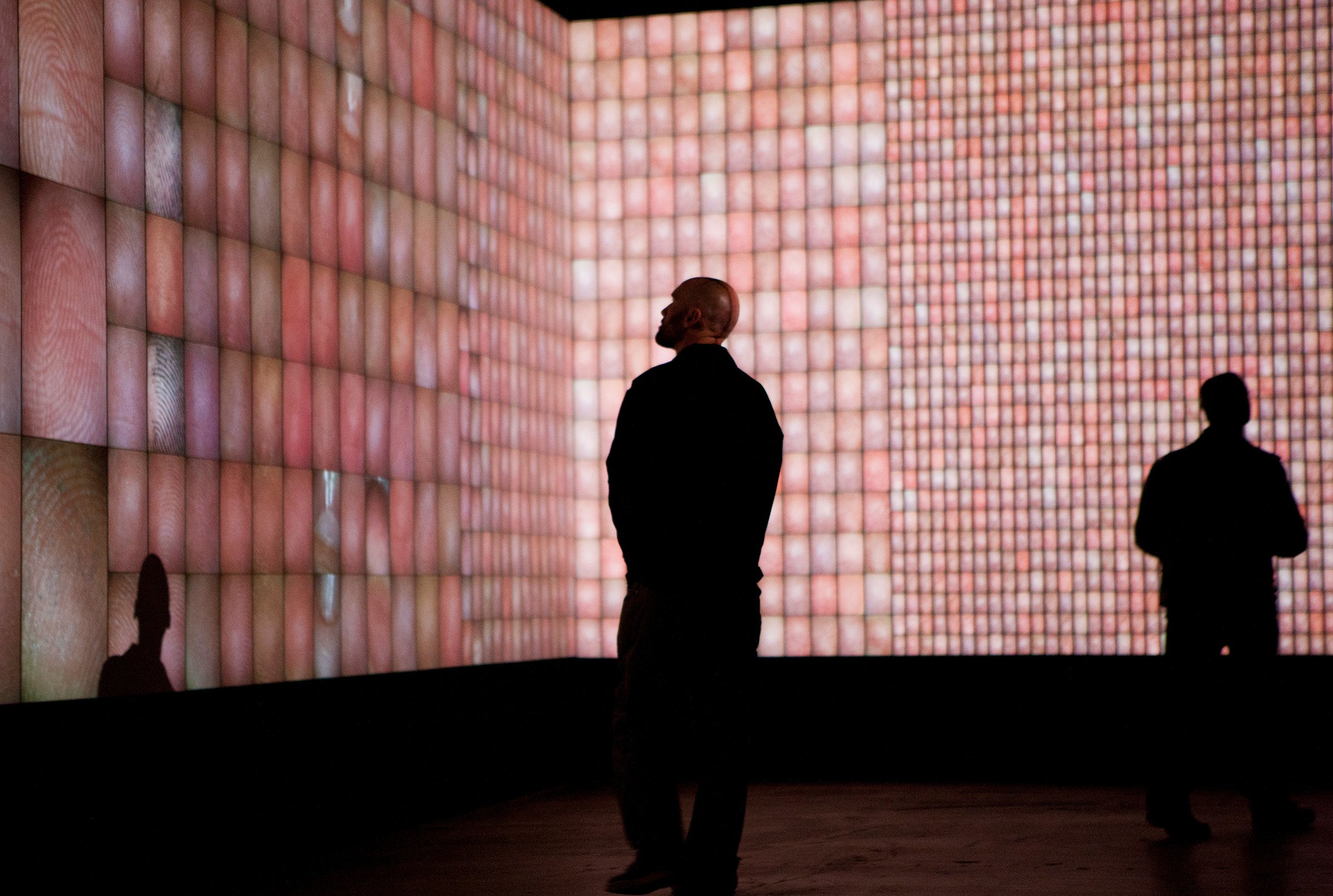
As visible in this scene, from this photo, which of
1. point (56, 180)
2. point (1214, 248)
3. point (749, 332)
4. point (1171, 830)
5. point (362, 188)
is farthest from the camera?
point (749, 332)

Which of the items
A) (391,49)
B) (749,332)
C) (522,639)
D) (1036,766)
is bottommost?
(1036,766)

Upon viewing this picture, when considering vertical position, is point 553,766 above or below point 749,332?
below

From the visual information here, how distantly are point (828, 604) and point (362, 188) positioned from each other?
10.0ft

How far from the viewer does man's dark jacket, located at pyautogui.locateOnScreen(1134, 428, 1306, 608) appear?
5805 mm

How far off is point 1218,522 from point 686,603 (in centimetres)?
255

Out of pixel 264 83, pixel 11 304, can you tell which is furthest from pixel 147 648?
pixel 264 83

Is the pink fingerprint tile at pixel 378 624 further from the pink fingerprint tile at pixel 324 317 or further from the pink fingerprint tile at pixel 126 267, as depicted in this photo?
the pink fingerprint tile at pixel 126 267

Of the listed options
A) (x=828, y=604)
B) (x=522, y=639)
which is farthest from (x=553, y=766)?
(x=828, y=604)

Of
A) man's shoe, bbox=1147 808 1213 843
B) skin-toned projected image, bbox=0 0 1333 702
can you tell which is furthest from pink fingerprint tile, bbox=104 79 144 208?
man's shoe, bbox=1147 808 1213 843

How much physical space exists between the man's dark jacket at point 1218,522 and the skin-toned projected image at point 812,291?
1.75m

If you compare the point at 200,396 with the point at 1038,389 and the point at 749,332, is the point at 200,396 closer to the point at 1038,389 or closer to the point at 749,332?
the point at 749,332

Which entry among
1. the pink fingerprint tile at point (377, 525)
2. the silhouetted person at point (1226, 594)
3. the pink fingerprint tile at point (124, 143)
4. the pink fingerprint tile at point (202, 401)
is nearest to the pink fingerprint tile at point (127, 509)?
the pink fingerprint tile at point (202, 401)

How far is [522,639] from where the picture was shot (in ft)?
25.3

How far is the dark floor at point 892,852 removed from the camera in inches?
187
